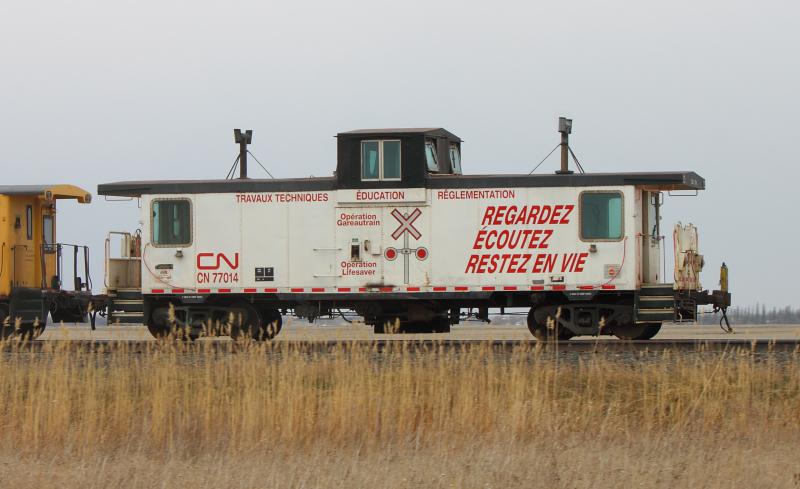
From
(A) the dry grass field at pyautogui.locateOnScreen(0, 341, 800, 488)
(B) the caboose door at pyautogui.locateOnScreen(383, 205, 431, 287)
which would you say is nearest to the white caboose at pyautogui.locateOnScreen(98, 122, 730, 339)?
(B) the caboose door at pyautogui.locateOnScreen(383, 205, 431, 287)

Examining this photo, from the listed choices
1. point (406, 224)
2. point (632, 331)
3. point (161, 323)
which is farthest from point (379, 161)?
point (632, 331)

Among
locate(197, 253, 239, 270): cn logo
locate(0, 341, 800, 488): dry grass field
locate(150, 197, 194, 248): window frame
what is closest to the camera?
locate(0, 341, 800, 488): dry grass field

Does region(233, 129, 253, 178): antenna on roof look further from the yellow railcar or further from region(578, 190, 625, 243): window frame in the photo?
region(578, 190, 625, 243): window frame

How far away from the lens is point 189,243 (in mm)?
22062

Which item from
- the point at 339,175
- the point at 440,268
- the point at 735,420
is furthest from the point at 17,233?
the point at 735,420

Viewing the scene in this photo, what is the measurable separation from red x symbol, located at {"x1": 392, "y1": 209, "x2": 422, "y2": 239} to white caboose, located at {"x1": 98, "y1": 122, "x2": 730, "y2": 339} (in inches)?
1.0

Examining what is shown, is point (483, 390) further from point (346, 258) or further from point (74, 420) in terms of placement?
point (346, 258)

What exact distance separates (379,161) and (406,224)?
1360mm

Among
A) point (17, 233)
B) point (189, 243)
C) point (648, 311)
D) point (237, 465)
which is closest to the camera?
point (237, 465)

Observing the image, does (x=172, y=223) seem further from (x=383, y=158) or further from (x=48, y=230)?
(x=383, y=158)

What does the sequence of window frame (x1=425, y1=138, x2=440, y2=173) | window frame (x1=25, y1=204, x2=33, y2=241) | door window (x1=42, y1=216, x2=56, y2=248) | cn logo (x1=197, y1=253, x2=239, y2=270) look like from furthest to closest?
door window (x1=42, y1=216, x2=56, y2=248) → window frame (x1=25, y1=204, x2=33, y2=241) → cn logo (x1=197, y1=253, x2=239, y2=270) → window frame (x1=425, y1=138, x2=440, y2=173)

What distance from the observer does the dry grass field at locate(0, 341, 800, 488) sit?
9656 millimetres

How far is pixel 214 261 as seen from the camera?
865 inches

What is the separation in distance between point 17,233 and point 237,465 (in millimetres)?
15491
